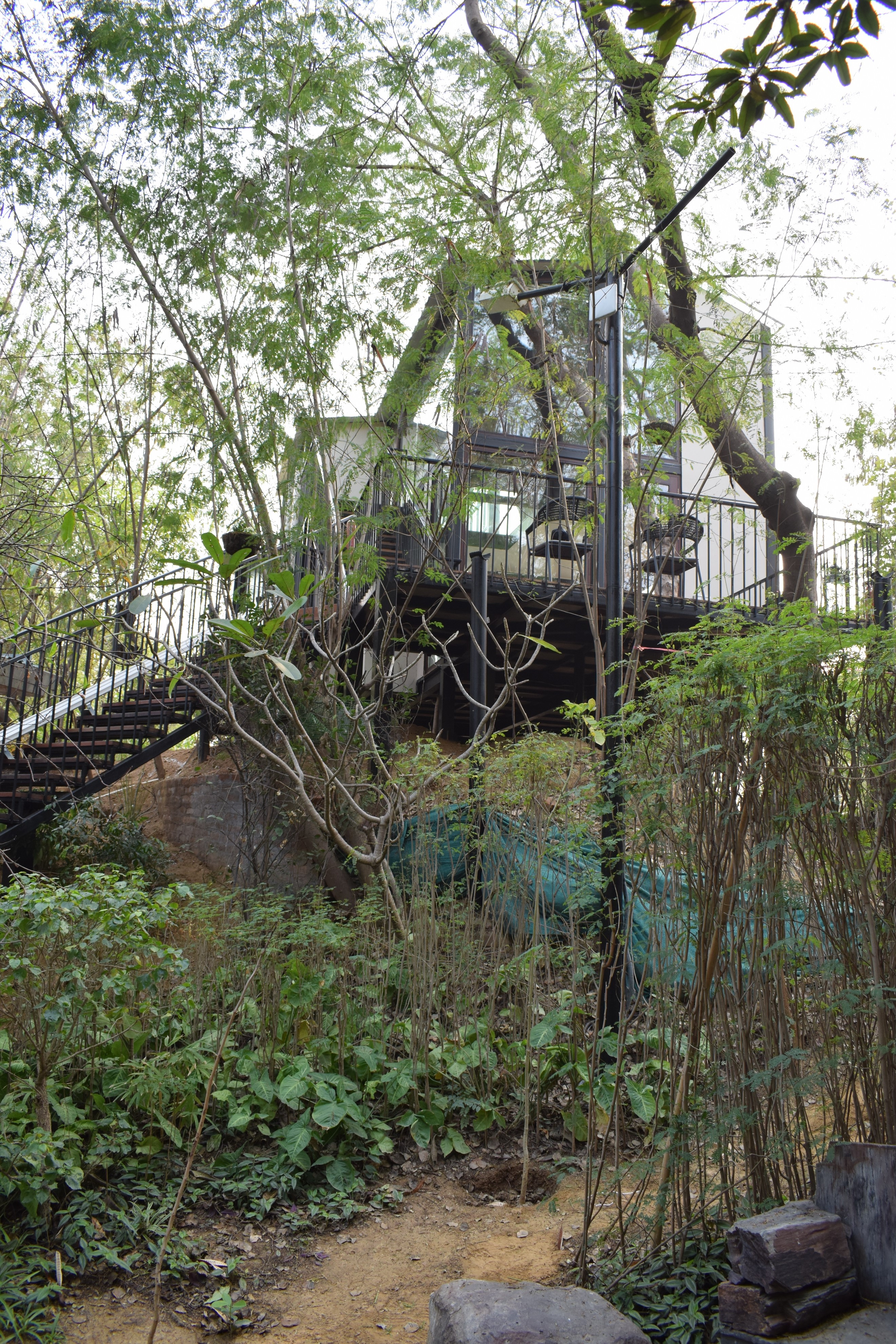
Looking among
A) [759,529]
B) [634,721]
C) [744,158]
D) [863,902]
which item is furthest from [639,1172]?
[759,529]

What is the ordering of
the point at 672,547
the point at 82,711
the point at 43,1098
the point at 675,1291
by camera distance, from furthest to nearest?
the point at 82,711
the point at 672,547
the point at 43,1098
the point at 675,1291

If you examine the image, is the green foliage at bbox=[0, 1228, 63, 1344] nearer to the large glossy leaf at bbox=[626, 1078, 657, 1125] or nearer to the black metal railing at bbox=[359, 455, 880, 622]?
the large glossy leaf at bbox=[626, 1078, 657, 1125]

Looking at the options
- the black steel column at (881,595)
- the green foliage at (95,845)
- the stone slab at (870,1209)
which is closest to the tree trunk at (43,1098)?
the stone slab at (870,1209)

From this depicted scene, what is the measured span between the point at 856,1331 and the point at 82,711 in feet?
25.4

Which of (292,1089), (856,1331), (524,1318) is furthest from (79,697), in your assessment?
(856,1331)

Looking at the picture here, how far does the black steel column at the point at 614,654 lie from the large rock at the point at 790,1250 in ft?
4.24

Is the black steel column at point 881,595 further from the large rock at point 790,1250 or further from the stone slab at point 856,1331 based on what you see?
the stone slab at point 856,1331

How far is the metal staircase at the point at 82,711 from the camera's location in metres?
8.00

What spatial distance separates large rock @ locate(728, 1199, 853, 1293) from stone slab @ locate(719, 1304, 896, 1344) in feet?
0.29

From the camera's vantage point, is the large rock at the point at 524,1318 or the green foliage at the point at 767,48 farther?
the large rock at the point at 524,1318

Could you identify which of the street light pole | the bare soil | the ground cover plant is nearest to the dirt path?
the bare soil

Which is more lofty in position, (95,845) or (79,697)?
(79,697)

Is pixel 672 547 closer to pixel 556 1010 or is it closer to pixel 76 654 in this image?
pixel 556 1010

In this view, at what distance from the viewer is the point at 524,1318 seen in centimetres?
254
